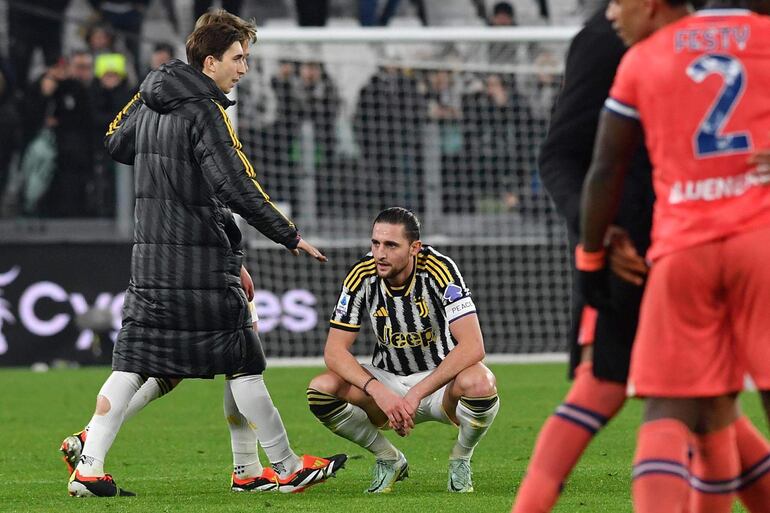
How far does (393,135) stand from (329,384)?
8.52 meters

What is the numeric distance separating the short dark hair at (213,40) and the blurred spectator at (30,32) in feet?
32.4

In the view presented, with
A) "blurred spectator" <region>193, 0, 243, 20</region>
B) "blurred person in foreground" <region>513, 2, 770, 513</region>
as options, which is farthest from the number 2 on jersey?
"blurred spectator" <region>193, 0, 243, 20</region>

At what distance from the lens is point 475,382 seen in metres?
6.27

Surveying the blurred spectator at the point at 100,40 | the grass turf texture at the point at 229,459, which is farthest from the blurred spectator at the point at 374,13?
the grass turf texture at the point at 229,459

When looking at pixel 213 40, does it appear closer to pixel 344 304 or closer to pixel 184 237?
pixel 184 237

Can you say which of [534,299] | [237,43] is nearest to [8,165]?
[534,299]

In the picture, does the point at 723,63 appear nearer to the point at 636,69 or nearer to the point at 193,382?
the point at 636,69

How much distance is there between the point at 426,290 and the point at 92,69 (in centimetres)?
924

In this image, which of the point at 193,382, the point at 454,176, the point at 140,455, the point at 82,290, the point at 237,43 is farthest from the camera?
the point at 454,176

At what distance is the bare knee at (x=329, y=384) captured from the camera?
6410 mm

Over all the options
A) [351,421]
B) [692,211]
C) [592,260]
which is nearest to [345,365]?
[351,421]

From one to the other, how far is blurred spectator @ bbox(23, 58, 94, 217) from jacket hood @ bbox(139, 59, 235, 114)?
854 centimetres

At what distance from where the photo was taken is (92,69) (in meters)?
15.0

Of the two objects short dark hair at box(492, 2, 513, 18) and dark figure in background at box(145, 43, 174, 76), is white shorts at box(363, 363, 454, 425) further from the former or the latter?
short dark hair at box(492, 2, 513, 18)
